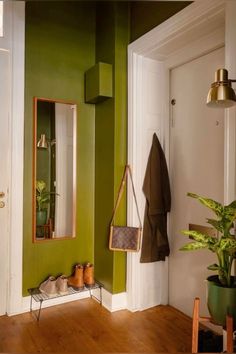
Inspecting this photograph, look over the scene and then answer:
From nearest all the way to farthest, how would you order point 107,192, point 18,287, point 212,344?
point 212,344 < point 18,287 < point 107,192

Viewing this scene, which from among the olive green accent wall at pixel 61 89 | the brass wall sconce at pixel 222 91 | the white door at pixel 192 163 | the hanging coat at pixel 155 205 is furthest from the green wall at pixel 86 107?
the brass wall sconce at pixel 222 91

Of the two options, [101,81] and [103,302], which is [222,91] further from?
[103,302]

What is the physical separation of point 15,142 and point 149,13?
4.84 feet

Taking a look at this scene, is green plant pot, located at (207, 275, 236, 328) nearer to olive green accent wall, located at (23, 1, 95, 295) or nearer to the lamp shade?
olive green accent wall, located at (23, 1, 95, 295)

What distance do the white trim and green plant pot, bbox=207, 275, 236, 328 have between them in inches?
64.7

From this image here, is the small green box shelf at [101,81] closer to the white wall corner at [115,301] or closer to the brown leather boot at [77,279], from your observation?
the brown leather boot at [77,279]

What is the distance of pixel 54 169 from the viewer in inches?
106

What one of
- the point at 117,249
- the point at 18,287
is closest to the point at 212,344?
the point at 117,249

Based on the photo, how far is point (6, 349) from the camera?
1.93 meters

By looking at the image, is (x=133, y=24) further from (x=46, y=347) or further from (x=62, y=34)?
(x=46, y=347)

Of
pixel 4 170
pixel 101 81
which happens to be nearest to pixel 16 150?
pixel 4 170

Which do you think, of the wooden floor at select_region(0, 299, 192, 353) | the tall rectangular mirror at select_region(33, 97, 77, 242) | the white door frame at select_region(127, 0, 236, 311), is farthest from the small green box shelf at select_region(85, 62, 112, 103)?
the wooden floor at select_region(0, 299, 192, 353)

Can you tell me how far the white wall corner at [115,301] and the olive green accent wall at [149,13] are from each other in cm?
217

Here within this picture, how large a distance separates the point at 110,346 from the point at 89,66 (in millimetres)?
2313
